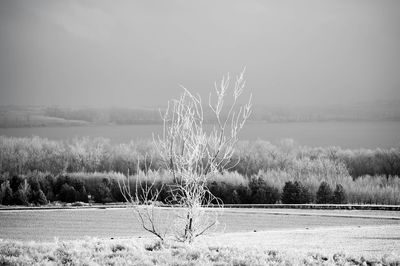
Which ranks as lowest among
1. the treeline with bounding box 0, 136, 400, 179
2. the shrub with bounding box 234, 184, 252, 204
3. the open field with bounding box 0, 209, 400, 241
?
the open field with bounding box 0, 209, 400, 241

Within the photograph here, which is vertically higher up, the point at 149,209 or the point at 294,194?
the point at 149,209

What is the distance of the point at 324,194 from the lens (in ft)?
174

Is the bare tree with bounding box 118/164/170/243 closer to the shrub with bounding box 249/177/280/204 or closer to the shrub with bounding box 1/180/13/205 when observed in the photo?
the shrub with bounding box 249/177/280/204

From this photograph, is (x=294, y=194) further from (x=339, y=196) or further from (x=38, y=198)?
(x=38, y=198)

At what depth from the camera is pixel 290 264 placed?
16.7m

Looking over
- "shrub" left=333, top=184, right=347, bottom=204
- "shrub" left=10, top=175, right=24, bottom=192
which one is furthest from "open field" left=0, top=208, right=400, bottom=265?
"shrub" left=10, top=175, right=24, bottom=192

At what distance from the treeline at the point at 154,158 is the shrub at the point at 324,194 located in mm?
15987

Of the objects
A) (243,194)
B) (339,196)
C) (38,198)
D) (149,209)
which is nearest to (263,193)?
(243,194)

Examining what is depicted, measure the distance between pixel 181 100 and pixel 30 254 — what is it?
7.40 m

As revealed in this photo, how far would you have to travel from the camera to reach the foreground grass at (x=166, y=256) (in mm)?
17172

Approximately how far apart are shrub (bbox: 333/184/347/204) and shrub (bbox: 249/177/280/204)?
5747mm

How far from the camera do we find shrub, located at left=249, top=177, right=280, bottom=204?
55.5 m

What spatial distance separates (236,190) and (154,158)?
28820 millimetres

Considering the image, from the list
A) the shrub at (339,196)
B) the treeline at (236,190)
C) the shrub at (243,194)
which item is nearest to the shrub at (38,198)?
the treeline at (236,190)
